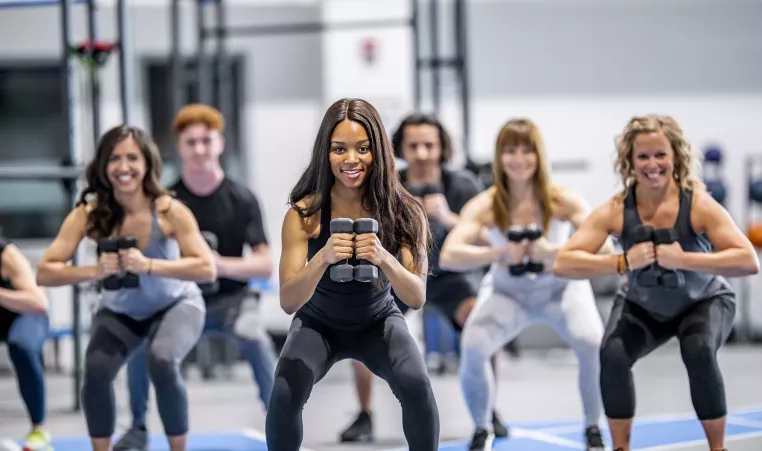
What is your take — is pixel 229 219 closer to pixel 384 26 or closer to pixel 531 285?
pixel 531 285

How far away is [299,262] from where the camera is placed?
3.36 meters

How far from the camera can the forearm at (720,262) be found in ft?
12.1

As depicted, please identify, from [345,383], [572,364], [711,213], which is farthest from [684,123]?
[711,213]

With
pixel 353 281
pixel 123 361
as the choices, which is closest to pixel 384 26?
pixel 123 361

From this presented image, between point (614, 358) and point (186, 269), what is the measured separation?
1.60 m

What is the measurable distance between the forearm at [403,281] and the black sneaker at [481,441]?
129cm

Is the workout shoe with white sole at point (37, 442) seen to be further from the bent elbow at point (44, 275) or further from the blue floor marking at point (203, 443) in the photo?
the bent elbow at point (44, 275)

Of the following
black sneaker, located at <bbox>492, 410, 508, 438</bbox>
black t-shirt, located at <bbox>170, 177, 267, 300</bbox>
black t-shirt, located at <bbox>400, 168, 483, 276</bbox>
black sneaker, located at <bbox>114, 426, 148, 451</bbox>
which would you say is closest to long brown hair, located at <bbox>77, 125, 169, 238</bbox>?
black t-shirt, located at <bbox>170, 177, 267, 300</bbox>

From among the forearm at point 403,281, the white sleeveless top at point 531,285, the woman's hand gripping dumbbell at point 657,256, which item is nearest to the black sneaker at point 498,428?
the white sleeveless top at point 531,285

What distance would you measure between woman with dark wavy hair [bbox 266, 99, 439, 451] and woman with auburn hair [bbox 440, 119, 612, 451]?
1.02m

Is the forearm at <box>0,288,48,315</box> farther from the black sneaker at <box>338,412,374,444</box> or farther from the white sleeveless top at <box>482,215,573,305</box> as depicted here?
the white sleeveless top at <box>482,215,573,305</box>

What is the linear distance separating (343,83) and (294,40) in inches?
28.2

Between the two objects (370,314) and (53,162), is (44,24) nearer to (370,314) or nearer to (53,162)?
(53,162)

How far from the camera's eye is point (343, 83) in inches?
369
